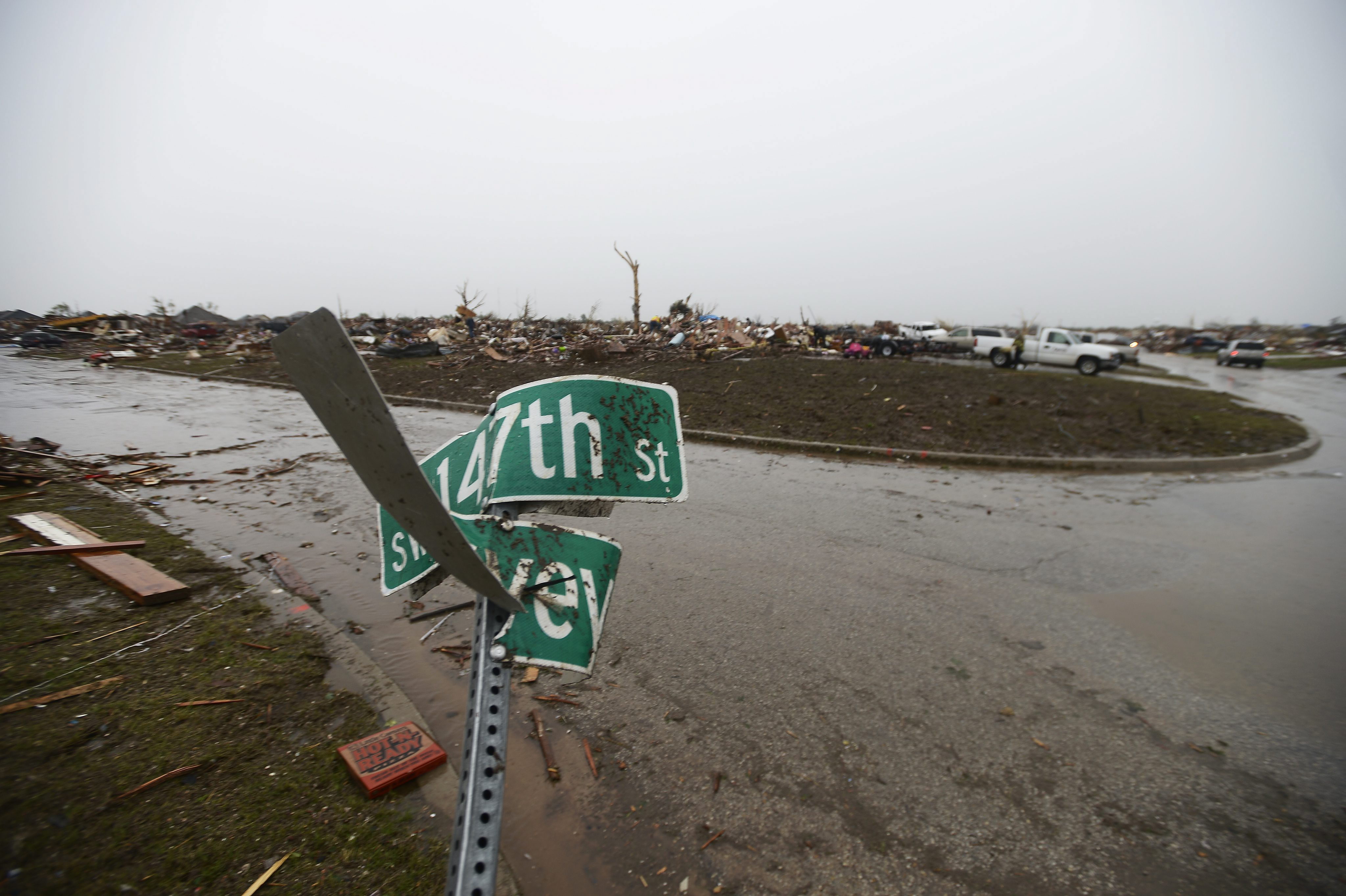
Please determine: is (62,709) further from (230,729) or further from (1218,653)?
(1218,653)

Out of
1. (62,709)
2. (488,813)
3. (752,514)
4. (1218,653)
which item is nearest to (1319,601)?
(1218,653)

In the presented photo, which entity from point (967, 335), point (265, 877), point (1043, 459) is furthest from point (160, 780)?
point (967, 335)

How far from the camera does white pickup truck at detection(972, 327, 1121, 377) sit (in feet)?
72.7

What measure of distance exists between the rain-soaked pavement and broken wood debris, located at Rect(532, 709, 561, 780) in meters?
Answer: 0.06

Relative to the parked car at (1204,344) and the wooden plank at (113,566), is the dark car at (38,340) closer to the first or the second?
the wooden plank at (113,566)

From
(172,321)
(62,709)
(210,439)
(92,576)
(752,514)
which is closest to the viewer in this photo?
(62,709)

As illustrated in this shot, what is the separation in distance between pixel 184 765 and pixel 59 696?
983 millimetres

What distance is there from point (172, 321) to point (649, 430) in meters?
48.9

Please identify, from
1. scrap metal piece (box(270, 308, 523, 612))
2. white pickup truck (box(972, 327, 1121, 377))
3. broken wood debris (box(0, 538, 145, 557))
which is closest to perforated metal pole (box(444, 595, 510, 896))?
scrap metal piece (box(270, 308, 523, 612))

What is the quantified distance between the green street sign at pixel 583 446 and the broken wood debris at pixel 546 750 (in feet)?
6.19

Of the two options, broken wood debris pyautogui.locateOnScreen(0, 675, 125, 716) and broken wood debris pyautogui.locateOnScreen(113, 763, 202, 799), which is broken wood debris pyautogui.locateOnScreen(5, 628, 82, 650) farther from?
broken wood debris pyautogui.locateOnScreen(113, 763, 202, 799)

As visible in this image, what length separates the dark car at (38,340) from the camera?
28.8 meters

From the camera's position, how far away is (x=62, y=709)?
2.88 meters

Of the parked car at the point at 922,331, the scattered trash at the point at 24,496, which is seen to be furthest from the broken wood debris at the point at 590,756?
the parked car at the point at 922,331
